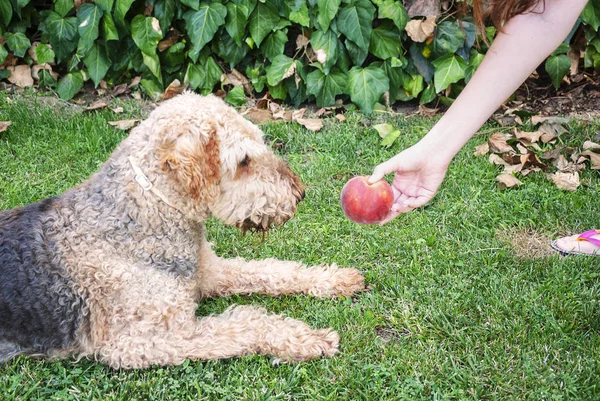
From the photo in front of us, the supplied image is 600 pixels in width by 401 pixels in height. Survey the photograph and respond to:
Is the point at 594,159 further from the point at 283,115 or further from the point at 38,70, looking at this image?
the point at 38,70

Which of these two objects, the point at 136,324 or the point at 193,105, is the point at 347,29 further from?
the point at 136,324

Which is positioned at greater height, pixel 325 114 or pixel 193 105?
pixel 193 105

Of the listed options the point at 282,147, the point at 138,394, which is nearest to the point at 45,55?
the point at 282,147

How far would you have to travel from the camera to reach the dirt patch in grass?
12.1 feet

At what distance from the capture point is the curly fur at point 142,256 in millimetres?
2879

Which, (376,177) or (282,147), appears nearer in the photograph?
(376,177)

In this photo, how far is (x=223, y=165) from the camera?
288 cm

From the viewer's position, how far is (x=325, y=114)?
5656mm

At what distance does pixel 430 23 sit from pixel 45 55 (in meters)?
3.71

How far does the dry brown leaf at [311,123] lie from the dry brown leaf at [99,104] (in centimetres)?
191

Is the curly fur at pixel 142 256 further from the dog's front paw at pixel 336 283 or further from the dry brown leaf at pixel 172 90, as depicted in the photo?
the dry brown leaf at pixel 172 90

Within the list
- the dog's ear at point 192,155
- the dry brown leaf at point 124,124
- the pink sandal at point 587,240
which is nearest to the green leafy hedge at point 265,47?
the dry brown leaf at point 124,124

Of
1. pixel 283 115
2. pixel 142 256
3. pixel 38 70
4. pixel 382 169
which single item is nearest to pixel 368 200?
pixel 382 169

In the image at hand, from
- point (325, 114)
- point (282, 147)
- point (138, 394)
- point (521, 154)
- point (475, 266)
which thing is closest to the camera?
point (138, 394)
